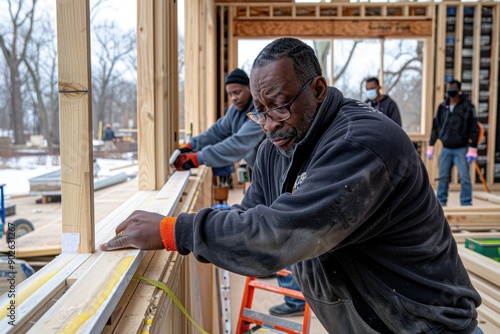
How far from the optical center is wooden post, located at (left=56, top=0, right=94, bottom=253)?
133 centimetres

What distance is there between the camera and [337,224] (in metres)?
1.21

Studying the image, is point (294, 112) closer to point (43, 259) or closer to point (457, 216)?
point (43, 259)

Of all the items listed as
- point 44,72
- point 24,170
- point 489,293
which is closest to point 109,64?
point 44,72

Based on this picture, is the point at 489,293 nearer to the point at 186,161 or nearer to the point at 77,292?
the point at 186,161

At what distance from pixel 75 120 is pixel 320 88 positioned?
2.43ft

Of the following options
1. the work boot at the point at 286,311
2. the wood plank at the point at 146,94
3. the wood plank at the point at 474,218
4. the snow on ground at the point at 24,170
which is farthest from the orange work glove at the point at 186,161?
the snow on ground at the point at 24,170

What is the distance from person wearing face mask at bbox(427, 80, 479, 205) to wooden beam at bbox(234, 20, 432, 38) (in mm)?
3019

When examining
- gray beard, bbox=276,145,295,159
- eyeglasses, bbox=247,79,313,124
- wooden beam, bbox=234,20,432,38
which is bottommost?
gray beard, bbox=276,145,295,159

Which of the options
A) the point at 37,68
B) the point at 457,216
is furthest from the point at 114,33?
the point at 457,216

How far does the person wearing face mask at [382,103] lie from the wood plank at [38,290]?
5.85m

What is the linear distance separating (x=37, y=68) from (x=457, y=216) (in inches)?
394

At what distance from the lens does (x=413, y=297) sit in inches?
55.9

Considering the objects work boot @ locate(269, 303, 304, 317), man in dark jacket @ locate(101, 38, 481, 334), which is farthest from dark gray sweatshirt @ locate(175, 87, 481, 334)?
work boot @ locate(269, 303, 304, 317)

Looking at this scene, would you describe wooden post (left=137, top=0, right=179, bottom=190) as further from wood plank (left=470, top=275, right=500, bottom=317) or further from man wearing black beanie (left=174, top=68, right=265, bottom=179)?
wood plank (left=470, top=275, right=500, bottom=317)
